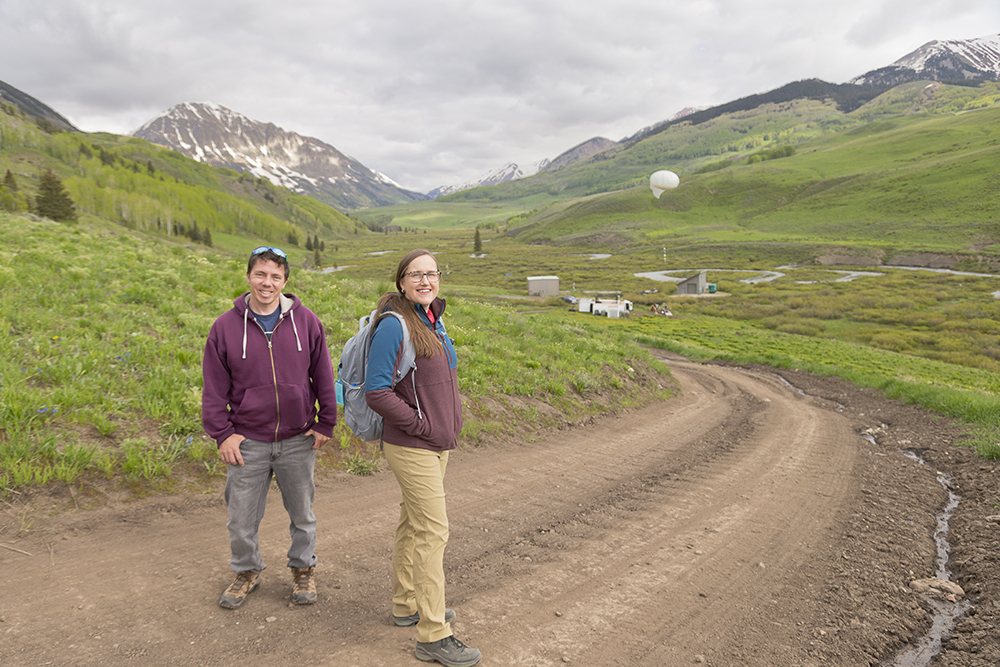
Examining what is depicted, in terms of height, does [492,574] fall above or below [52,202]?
below

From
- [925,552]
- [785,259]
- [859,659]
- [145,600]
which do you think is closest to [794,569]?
[859,659]

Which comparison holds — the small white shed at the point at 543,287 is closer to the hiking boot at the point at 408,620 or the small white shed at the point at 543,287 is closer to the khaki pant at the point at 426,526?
the hiking boot at the point at 408,620

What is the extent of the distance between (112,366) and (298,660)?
20.3ft

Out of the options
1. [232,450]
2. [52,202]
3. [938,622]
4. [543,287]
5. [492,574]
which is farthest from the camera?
[543,287]

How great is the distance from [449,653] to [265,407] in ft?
8.05

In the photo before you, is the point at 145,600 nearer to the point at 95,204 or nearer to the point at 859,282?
the point at 859,282

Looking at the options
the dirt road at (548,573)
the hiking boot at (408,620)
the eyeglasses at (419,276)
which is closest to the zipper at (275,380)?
the eyeglasses at (419,276)

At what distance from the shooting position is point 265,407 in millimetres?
4230

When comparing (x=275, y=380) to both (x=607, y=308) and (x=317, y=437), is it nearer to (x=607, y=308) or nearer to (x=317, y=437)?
(x=317, y=437)

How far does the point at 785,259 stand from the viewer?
122062 millimetres

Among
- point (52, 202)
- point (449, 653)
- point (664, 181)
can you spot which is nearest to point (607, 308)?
point (664, 181)

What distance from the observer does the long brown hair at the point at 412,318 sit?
3.89 meters

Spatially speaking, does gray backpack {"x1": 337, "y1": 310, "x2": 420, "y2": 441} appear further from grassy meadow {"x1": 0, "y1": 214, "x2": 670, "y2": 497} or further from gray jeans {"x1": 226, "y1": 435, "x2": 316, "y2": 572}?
grassy meadow {"x1": 0, "y1": 214, "x2": 670, "y2": 497}

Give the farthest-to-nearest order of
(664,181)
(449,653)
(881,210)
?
(881,210), (664,181), (449,653)
